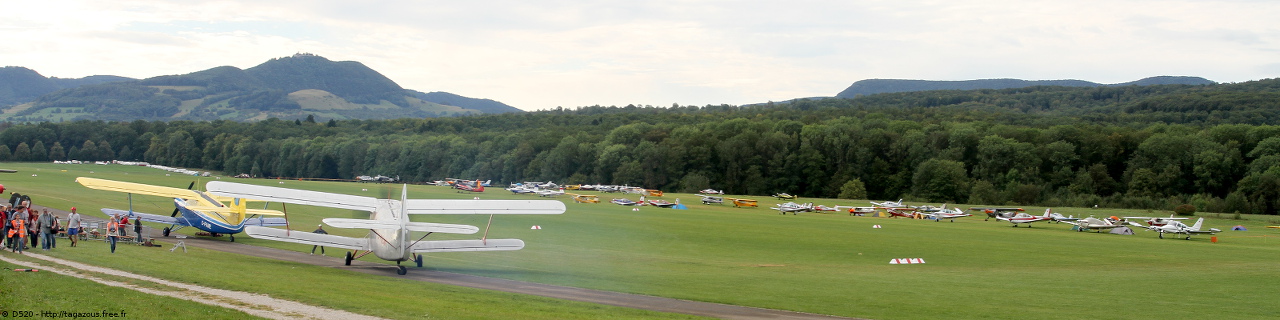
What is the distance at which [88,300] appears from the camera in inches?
526

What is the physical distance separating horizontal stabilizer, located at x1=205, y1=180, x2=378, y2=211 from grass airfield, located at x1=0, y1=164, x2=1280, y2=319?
178 centimetres

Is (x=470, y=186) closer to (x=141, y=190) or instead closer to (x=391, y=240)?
(x=141, y=190)

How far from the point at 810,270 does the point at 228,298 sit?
61.6 ft

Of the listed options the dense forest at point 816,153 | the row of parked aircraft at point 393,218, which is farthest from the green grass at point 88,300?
the dense forest at point 816,153

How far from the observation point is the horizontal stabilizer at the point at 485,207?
71.2 feet

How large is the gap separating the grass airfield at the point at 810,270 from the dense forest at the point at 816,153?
38.2 metres

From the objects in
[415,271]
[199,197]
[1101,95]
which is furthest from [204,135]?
[1101,95]

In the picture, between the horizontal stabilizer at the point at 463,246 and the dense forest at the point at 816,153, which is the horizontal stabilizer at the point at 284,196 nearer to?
the horizontal stabilizer at the point at 463,246

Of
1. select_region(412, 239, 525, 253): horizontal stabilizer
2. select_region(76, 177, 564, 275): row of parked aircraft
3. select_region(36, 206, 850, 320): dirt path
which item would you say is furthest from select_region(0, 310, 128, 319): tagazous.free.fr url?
select_region(412, 239, 525, 253): horizontal stabilizer

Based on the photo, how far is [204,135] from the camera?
127 m

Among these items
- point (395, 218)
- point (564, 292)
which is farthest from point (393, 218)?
point (564, 292)

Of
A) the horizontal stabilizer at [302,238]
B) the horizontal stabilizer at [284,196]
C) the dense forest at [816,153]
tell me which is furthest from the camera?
the dense forest at [816,153]

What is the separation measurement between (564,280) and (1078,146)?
96075 mm

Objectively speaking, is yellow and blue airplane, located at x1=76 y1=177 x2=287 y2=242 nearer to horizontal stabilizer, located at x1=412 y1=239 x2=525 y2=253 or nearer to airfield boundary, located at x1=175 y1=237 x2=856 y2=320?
airfield boundary, located at x1=175 y1=237 x2=856 y2=320
